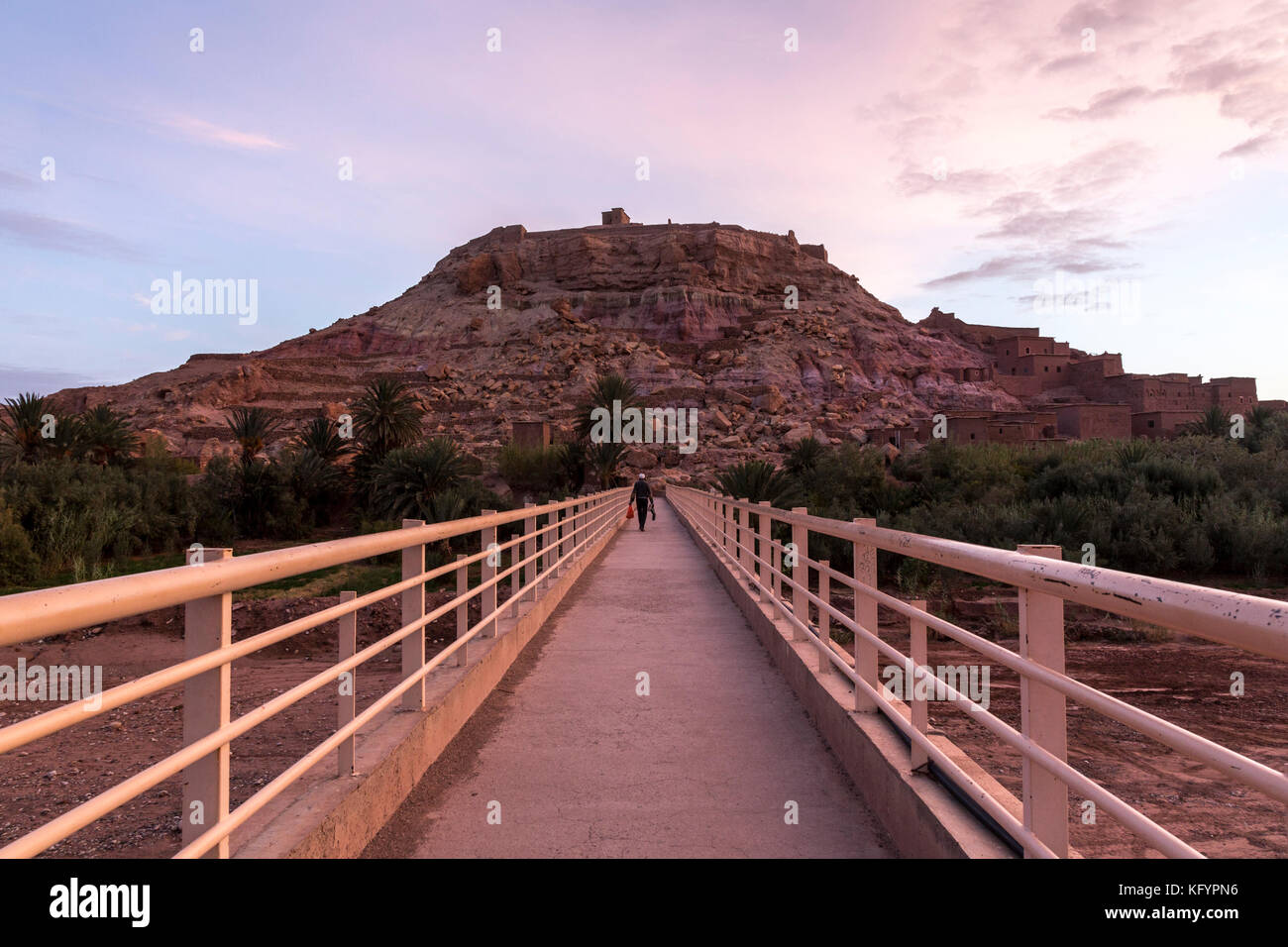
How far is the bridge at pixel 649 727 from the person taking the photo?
1.84m

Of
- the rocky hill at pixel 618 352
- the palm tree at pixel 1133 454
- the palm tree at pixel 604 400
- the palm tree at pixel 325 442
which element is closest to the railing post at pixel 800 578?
the palm tree at pixel 1133 454

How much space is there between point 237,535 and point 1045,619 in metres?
31.5

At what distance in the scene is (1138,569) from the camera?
706 inches

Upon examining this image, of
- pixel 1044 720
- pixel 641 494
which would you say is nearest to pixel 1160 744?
pixel 1044 720

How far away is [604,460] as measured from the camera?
4422 centimetres

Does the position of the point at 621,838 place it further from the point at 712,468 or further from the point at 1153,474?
the point at 712,468

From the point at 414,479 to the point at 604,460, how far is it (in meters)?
15.1

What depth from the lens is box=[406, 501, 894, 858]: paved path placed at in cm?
347

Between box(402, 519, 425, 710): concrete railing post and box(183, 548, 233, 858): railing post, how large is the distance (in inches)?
74.7

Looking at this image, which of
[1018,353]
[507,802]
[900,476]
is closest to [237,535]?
[900,476]

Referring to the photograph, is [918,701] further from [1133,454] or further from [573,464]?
[573,464]

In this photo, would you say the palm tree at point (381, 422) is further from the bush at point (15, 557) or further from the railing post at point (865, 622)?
the railing post at point (865, 622)

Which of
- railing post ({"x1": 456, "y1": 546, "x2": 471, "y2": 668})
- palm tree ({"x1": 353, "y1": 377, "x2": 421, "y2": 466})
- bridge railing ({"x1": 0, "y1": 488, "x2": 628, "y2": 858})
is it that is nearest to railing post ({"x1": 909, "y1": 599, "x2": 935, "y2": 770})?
bridge railing ({"x1": 0, "y1": 488, "x2": 628, "y2": 858})

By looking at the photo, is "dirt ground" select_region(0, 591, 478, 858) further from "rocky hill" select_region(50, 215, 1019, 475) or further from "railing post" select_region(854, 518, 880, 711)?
"rocky hill" select_region(50, 215, 1019, 475)
